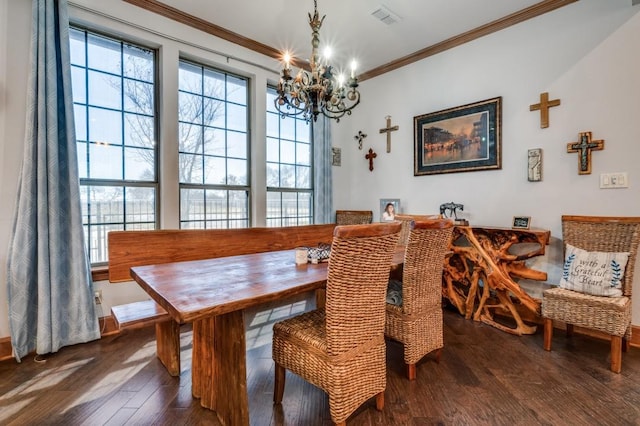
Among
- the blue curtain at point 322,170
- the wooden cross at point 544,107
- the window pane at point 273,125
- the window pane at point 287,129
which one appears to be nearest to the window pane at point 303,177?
the blue curtain at point 322,170

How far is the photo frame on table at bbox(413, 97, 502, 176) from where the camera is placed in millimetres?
2986

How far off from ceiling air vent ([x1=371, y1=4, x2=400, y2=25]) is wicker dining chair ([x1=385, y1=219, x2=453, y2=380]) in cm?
203

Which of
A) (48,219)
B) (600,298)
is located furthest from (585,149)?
(48,219)

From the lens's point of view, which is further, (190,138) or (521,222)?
(190,138)

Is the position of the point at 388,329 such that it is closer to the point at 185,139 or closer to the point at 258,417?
the point at 258,417

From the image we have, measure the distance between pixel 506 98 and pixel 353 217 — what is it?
2109 mm

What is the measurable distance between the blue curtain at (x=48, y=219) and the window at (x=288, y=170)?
74.2 inches

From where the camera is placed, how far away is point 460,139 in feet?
10.5

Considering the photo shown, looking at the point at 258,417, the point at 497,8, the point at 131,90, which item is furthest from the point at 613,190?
the point at 131,90

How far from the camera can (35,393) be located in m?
1.76

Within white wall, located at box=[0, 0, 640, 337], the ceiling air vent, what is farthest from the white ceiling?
white wall, located at box=[0, 0, 640, 337]

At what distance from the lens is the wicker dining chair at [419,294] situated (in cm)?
178

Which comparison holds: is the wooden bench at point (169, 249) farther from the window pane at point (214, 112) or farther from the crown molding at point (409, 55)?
the crown molding at point (409, 55)

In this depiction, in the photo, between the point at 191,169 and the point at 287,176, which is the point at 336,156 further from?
the point at 191,169
